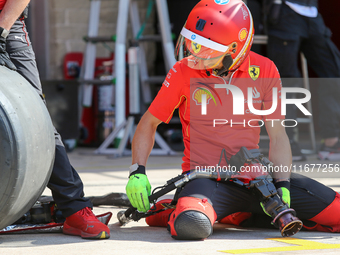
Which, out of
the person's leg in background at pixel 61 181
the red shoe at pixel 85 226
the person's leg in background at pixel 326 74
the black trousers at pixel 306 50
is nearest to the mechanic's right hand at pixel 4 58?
the person's leg in background at pixel 61 181

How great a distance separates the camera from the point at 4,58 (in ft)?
7.75

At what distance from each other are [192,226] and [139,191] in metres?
0.32

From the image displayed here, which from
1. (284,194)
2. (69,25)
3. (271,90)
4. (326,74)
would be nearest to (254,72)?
(271,90)

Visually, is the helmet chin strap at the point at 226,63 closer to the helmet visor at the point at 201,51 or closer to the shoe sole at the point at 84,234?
the helmet visor at the point at 201,51

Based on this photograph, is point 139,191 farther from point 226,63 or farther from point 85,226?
point 226,63

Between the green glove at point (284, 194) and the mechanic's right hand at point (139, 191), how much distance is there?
60cm

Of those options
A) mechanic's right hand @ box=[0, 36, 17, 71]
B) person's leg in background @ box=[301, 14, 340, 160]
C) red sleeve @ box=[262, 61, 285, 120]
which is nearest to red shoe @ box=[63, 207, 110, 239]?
mechanic's right hand @ box=[0, 36, 17, 71]

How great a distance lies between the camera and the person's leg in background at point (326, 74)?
17.4 ft

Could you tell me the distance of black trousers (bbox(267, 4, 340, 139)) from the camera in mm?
5215

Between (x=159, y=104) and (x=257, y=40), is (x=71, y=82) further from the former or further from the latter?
(x=159, y=104)

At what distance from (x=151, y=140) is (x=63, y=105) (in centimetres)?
411

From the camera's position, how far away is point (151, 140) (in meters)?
2.78

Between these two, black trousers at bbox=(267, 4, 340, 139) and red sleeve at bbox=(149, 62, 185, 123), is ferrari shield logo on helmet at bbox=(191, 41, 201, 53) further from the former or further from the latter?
black trousers at bbox=(267, 4, 340, 139)

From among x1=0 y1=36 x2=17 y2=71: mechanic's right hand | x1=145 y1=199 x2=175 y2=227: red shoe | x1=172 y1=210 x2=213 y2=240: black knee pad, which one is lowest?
x1=145 y1=199 x2=175 y2=227: red shoe
